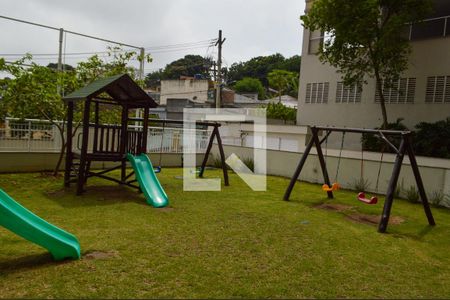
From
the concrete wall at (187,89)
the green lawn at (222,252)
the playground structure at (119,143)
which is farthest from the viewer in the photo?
the concrete wall at (187,89)

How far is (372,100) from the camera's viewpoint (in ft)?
51.5

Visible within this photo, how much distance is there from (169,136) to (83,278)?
10.7 m

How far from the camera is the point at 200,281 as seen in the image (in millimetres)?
3816

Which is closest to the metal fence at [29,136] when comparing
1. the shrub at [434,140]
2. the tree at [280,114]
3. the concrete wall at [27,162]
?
the concrete wall at [27,162]

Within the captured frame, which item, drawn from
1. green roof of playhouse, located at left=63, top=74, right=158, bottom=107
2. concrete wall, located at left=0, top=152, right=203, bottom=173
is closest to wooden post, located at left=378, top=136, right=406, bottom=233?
green roof of playhouse, located at left=63, top=74, right=158, bottom=107

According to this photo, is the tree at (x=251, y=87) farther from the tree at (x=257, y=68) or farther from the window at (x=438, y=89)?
the window at (x=438, y=89)

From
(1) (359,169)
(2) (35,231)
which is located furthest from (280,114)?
(2) (35,231)

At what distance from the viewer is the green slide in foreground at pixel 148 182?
7.57 meters

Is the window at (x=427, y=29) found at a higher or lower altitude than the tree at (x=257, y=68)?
lower

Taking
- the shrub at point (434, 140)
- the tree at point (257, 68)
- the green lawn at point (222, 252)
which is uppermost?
the tree at point (257, 68)

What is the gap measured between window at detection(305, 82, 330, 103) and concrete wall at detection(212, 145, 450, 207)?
19.1 ft

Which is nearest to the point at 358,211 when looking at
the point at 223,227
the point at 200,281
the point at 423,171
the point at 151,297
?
the point at 423,171

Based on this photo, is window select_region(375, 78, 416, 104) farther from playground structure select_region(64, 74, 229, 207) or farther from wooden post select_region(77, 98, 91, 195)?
wooden post select_region(77, 98, 91, 195)

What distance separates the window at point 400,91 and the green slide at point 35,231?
13.2 metres
